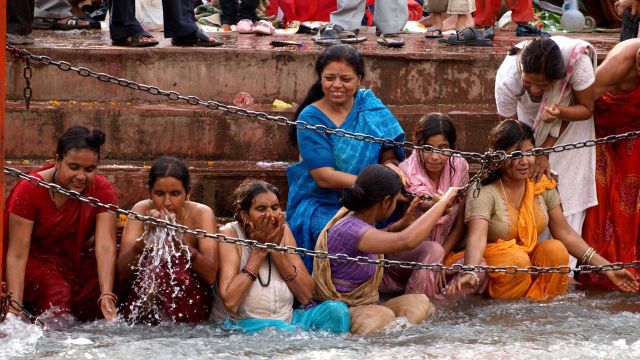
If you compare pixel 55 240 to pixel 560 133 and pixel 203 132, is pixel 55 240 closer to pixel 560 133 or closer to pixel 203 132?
pixel 203 132

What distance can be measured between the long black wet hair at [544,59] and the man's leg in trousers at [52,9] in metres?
4.19

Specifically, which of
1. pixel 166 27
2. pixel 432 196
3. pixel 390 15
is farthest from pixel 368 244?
pixel 390 15

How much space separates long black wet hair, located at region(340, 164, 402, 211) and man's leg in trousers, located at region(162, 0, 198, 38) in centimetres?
254

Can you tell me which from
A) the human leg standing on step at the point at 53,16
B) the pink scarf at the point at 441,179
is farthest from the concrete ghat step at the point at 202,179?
the human leg standing on step at the point at 53,16

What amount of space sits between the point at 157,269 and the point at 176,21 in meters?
2.60

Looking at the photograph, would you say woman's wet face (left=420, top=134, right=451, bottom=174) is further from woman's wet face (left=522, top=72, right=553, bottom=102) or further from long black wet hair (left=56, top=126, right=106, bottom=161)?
long black wet hair (left=56, top=126, right=106, bottom=161)

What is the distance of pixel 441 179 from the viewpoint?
6.15 meters

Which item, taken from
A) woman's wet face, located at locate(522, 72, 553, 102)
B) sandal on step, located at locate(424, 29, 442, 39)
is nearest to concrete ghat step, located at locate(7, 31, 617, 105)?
sandal on step, located at locate(424, 29, 442, 39)

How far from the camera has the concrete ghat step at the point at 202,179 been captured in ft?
21.7

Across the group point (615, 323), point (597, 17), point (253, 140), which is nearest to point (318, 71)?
point (253, 140)

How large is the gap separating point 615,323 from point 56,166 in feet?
9.63

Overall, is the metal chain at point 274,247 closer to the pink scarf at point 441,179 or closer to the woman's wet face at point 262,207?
the woman's wet face at point 262,207

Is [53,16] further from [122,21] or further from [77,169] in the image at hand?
[77,169]

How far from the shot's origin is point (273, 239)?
5504 mm
